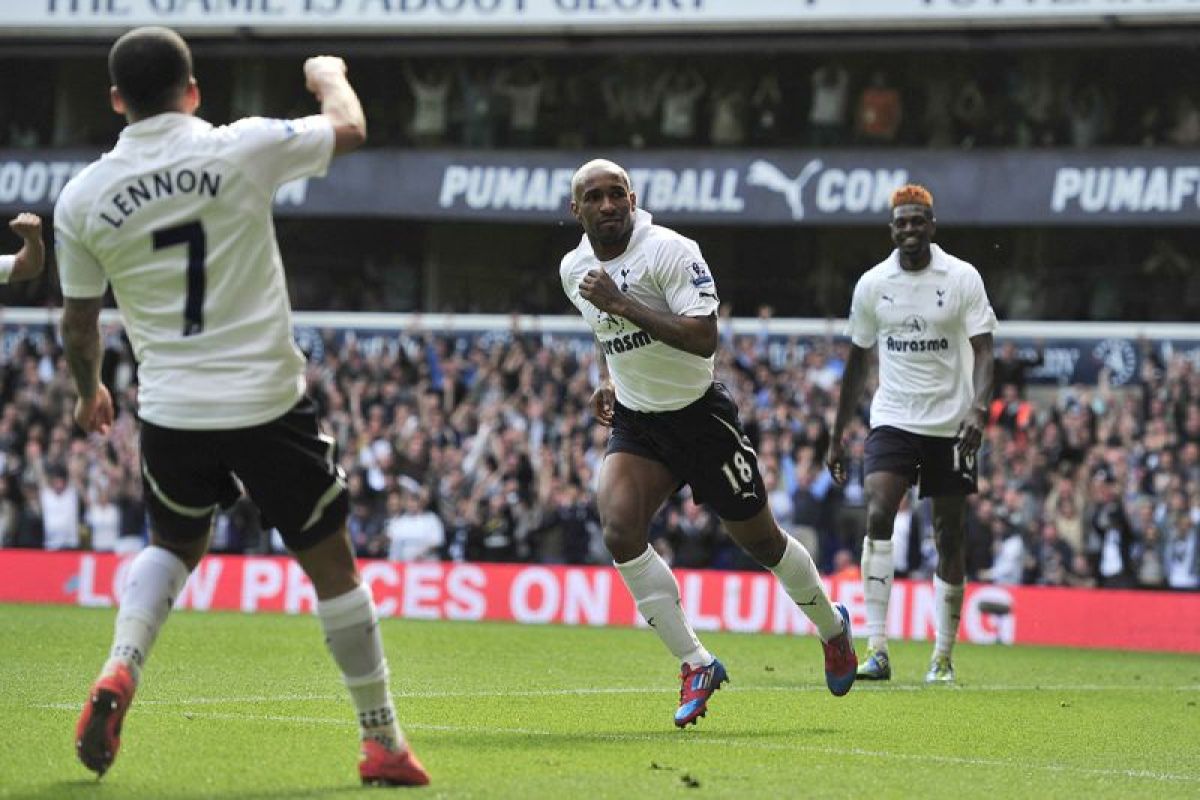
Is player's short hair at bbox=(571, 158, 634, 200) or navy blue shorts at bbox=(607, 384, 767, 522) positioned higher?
player's short hair at bbox=(571, 158, 634, 200)

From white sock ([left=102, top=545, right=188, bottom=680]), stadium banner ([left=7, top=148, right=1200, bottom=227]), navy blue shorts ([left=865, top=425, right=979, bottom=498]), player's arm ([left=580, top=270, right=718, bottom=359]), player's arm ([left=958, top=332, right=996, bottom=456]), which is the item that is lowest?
white sock ([left=102, top=545, right=188, bottom=680])

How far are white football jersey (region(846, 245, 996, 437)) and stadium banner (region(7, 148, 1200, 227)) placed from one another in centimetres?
1598

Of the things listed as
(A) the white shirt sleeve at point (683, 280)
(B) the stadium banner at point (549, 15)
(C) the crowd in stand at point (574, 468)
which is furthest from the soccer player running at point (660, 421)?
(B) the stadium banner at point (549, 15)

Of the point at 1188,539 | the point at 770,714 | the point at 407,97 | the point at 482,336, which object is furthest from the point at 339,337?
the point at 770,714

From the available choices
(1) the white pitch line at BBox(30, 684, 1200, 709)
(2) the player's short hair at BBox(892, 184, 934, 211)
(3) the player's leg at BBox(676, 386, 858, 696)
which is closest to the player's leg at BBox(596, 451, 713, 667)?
(3) the player's leg at BBox(676, 386, 858, 696)

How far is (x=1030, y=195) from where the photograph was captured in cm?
2811

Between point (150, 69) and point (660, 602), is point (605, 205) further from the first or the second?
point (150, 69)

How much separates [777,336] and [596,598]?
799 centimetres

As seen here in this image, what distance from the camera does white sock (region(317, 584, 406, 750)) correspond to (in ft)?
21.1

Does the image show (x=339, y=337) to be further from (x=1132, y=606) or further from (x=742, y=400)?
(x=1132, y=606)

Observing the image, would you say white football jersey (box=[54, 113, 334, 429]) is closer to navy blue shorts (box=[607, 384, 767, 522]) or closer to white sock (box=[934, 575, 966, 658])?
navy blue shorts (box=[607, 384, 767, 522])

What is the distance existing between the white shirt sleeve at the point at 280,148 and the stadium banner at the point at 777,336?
63.8 feet

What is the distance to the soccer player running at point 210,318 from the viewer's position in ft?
20.6

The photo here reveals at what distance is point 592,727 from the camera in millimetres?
8797
